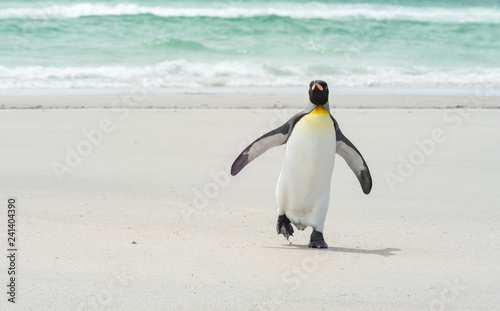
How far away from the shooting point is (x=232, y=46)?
17484mm

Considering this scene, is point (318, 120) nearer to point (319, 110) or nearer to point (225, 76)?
point (319, 110)

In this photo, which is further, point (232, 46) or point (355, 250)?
point (232, 46)

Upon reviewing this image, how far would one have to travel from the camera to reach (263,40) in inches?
732

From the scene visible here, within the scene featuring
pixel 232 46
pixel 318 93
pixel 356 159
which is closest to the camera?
pixel 318 93

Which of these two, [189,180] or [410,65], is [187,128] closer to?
[189,180]

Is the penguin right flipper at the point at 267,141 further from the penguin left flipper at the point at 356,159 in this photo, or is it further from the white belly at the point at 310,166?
the penguin left flipper at the point at 356,159

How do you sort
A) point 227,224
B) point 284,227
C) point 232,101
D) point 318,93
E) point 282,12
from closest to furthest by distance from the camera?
point 318,93
point 284,227
point 227,224
point 232,101
point 282,12

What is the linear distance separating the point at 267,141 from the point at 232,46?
1415 cm

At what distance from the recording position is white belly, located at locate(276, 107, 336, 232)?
3.47 metres

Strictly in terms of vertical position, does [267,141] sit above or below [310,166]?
above

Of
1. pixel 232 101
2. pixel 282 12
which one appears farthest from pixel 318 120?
pixel 282 12

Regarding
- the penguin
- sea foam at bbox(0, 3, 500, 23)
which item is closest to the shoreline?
the penguin

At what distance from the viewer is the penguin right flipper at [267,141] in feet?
11.9

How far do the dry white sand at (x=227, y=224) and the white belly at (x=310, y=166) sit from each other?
0.82ft
